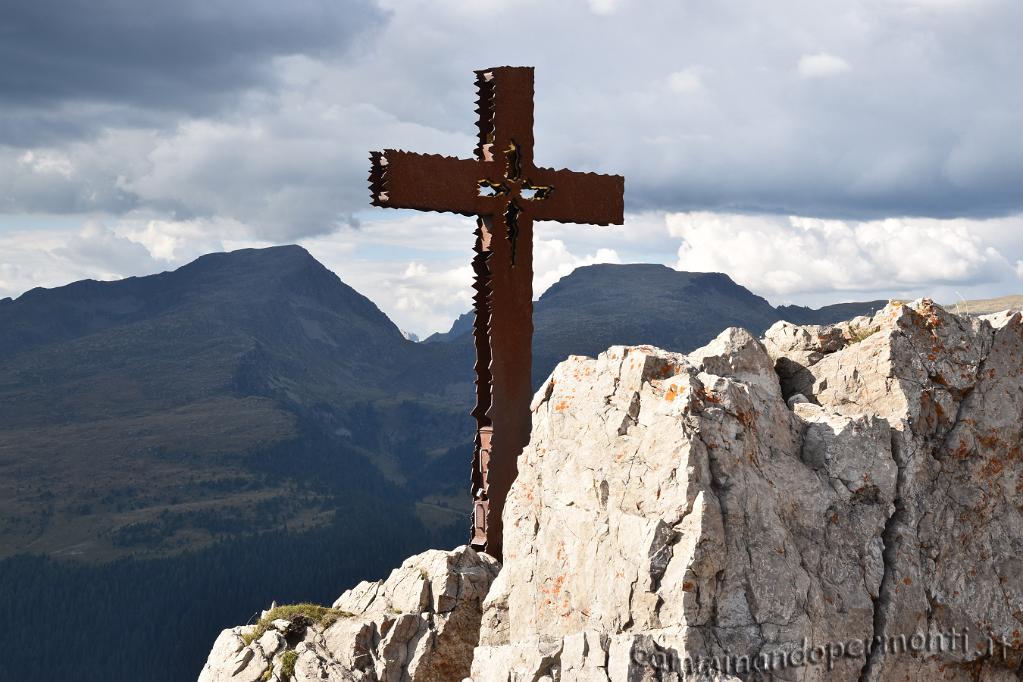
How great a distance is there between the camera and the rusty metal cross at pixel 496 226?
22.1 meters

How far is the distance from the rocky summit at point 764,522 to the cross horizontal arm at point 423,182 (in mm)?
6514

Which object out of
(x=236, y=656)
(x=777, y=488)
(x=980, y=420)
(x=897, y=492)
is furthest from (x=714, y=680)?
(x=236, y=656)

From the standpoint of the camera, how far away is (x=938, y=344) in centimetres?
1775

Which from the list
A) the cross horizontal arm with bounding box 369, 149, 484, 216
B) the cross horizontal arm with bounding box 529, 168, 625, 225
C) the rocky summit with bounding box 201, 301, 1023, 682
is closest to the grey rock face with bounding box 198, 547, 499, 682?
the rocky summit with bounding box 201, 301, 1023, 682

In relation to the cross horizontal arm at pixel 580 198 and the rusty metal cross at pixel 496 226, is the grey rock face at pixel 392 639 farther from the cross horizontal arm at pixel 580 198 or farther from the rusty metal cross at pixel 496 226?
the cross horizontal arm at pixel 580 198

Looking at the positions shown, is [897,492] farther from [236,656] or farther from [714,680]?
[236,656]

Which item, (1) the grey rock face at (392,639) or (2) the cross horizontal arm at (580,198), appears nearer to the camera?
(1) the grey rock face at (392,639)

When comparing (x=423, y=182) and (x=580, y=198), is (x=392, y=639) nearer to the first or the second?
(x=423, y=182)

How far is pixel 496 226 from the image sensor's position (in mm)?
23031

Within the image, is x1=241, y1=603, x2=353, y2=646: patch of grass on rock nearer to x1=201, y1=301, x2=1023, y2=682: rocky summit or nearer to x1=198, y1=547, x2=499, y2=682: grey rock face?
x1=198, y1=547, x2=499, y2=682: grey rock face

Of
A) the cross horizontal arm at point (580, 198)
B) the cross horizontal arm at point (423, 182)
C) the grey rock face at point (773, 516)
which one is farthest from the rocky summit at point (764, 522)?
the cross horizontal arm at point (580, 198)

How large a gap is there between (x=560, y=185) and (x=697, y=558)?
1281 centimetres

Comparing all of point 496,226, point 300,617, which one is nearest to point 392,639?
point 300,617

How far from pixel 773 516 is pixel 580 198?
477 inches
